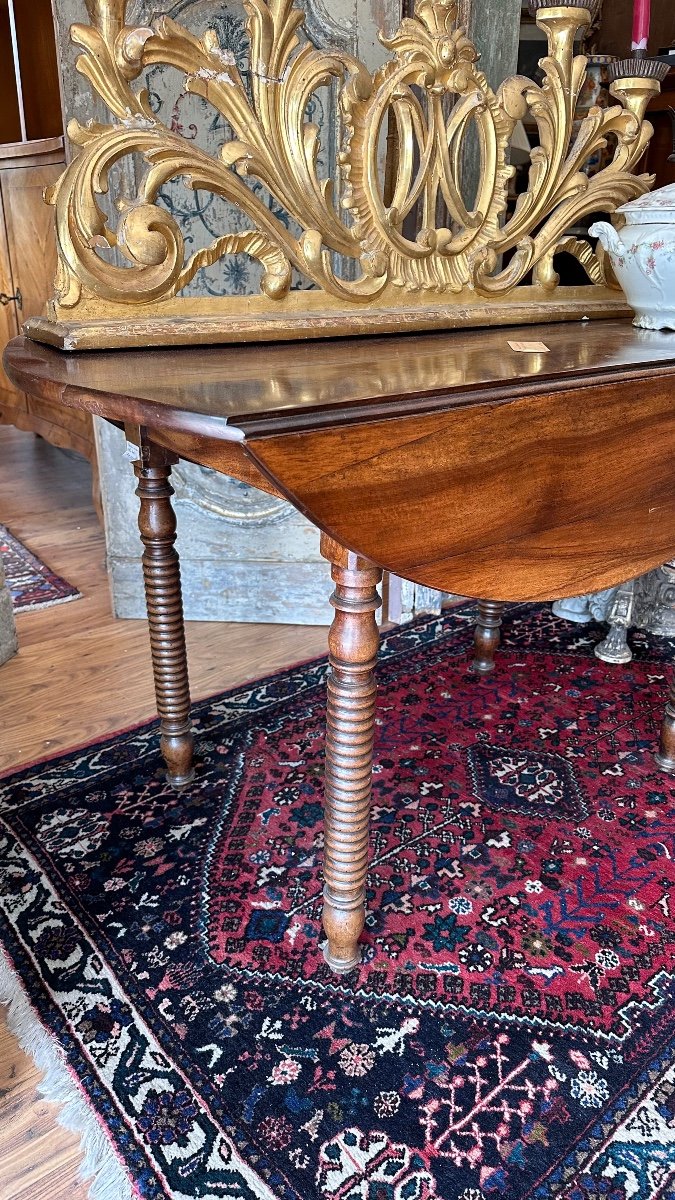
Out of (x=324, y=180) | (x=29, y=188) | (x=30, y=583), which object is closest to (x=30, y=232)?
(x=29, y=188)

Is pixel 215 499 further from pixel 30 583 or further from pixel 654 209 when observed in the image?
pixel 654 209

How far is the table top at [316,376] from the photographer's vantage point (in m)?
0.74

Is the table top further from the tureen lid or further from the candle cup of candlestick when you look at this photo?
the candle cup of candlestick

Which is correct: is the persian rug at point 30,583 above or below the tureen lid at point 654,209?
below

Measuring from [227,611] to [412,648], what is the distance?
0.57 meters

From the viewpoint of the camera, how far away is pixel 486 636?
2.00 metres

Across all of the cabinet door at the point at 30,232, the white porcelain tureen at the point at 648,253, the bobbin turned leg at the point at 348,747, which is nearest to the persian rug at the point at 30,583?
the cabinet door at the point at 30,232

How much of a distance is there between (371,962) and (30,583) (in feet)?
6.15

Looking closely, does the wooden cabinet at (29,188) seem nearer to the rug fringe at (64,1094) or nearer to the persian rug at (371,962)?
the persian rug at (371,962)

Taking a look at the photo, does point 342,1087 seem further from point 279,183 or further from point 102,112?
point 102,112

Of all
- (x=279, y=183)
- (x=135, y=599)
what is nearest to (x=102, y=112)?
(x=279, y=183)

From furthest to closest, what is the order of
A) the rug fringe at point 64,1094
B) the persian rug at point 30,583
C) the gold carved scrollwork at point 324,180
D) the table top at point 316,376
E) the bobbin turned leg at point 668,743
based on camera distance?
the persian rug at point 30,583 → the bobbin turned leg at point 668,743 → the gold carved scrollwork at point 324,180 → the rug fringe at point 64,1094 → the table top at point 316,376

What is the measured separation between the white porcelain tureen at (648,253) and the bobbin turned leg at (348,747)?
755mm

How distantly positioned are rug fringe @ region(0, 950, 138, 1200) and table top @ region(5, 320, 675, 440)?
2.68 feet
